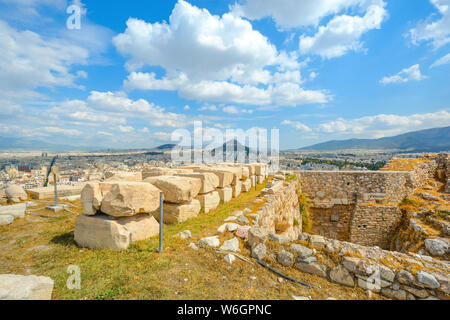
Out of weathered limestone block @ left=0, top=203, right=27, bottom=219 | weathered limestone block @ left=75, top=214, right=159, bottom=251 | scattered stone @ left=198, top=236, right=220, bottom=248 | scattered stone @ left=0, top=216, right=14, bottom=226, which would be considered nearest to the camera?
weathered limestone block @ left=75, top=214, right=159, bottom=251

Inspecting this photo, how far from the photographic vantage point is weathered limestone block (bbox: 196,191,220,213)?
6.46 metres

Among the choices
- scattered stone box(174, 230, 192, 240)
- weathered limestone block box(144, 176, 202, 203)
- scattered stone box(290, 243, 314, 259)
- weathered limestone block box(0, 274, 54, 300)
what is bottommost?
scattered stone box(174, 230, 192, 240)

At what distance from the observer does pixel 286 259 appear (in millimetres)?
3402

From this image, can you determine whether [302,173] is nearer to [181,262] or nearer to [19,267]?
[181,262]

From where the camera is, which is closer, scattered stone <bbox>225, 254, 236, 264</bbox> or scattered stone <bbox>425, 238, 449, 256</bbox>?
scattered stone <bbox>225, 254, 236, 264</bbox>

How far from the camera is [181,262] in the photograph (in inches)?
133

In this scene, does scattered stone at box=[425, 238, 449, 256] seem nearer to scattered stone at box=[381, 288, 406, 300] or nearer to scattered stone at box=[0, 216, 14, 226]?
scattered stone at box=[381, 288, 406, 300]

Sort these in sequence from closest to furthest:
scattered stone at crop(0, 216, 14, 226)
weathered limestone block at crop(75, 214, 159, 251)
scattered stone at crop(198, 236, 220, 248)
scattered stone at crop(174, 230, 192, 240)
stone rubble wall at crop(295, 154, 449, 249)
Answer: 1. weathered limestone block at crop(75, 214, 159, 251)
2. scattered stone at crop(198, 236, 220, 248)
3. scattered stone at crop(174, 230, 192, 240)
4. scattered stone at crop(0, 216, 14, 226)
5. stone rubble wall at crop(295, 154, 449, 249)

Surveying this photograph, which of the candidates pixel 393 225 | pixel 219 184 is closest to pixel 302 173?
pixel 393 225

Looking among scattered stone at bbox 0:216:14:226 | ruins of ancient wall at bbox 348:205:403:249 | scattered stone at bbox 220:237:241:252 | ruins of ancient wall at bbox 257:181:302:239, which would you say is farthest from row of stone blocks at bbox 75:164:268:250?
ruins of ancient wall at bbox 348:205:403:249

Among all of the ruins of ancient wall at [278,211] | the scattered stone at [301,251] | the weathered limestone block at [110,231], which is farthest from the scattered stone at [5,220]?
the scattered stone at [301,251]

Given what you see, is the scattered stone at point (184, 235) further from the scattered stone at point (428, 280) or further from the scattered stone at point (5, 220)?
the scattered stone at point (5, 220)

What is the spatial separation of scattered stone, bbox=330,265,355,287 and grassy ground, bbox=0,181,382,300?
0.10 m

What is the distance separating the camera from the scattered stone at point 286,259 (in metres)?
3.38
